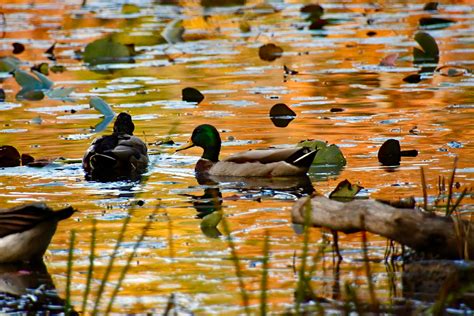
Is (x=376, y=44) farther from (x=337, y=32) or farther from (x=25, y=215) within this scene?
(x=25, y=215)

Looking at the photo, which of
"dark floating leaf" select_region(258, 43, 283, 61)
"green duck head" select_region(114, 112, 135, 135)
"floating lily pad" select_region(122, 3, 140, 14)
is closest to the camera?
"green duck head" select_region(114, 112, 135, 135)

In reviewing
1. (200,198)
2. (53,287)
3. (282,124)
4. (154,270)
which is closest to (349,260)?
(154,270)

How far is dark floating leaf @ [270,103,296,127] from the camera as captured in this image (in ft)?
47.8

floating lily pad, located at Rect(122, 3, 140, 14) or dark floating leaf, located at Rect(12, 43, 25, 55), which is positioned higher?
floating lily pad, located at Rect(122, 3, 140, 14)

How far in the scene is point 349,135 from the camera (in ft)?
44.1

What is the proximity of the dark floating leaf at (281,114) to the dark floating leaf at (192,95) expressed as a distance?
181 centimetres

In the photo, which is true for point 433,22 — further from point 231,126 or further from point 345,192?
point 345,192

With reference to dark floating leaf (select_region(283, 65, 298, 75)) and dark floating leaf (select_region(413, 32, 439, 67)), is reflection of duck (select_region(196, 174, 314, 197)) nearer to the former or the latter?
dark floating leaf (select_region(283, 65, 298, 75))

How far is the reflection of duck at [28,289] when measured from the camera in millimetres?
7113

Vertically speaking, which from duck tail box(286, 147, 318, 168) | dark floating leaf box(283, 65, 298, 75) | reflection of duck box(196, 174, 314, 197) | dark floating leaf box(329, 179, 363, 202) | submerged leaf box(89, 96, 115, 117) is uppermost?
dark floating leaf box(283, 65, 298, 75)

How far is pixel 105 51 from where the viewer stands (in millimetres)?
21266

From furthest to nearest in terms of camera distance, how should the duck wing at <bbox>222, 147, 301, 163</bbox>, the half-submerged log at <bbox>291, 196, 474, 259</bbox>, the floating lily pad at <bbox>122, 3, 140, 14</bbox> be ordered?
the floating lily pad at <bbox>122, 3, 140, 14</bbox> < the duck wing at <bbox>222, 147, 301, 163</bbox> < the half-submerged log at <bbox>291, 196, 474, 259</bbox>

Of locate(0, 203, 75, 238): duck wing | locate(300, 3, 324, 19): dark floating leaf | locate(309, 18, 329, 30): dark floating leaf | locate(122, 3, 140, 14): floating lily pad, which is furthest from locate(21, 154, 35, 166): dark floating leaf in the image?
locate(122, 3, 140, 14): floating lily pad

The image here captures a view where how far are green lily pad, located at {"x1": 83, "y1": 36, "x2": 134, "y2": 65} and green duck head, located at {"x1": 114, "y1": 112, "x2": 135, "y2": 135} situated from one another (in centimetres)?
746
